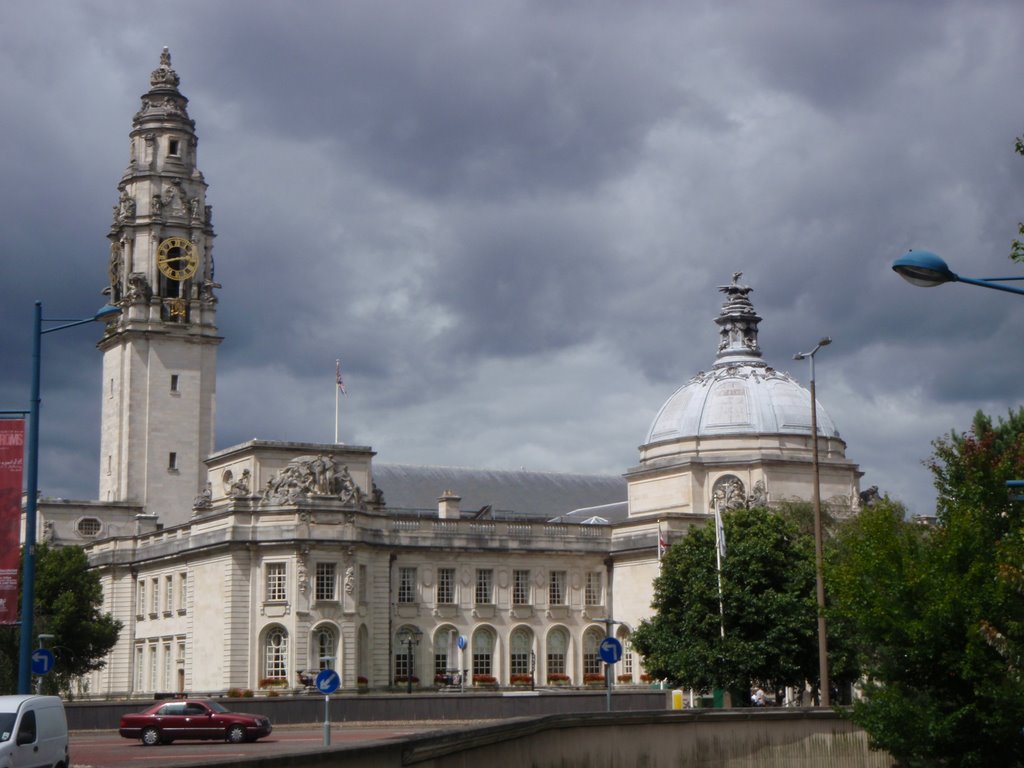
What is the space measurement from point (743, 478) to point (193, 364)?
39.7 meters

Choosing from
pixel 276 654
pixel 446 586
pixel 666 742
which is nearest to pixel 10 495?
pixel 666 742

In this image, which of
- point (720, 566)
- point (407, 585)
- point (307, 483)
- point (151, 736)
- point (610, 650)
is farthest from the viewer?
point (407, 585)

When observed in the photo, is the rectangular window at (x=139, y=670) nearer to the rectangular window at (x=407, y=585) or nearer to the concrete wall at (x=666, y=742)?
the rectangular window at (x=407, y=585)

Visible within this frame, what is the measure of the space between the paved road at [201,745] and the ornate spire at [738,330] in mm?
58340

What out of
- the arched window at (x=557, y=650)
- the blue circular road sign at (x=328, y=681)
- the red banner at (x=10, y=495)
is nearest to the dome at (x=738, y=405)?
the arched window at (x=557, y=650)

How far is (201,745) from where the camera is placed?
51094 mm

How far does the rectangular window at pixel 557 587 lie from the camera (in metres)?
98.9

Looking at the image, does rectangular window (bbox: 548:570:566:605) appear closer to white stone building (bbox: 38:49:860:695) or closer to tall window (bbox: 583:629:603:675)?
white stone building (bbox: 38:49:860:695)

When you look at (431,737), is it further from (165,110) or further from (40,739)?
(165,110)


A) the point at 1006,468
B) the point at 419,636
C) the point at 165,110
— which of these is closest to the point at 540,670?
the point at 419,636

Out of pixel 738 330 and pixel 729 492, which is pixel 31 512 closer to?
pixel 729 492

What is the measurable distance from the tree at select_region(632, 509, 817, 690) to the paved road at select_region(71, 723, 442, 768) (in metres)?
12.9

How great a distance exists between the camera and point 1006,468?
38625 mm

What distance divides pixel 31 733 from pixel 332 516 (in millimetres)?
57794
